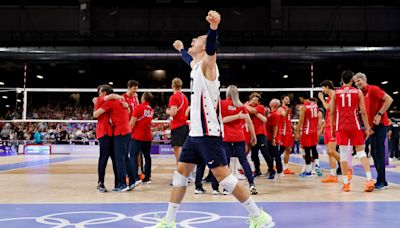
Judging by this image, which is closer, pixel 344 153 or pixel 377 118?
pixel 344 153

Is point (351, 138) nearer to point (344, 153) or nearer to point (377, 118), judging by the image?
point (344, 153)

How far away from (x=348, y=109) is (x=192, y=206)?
9.71 feet

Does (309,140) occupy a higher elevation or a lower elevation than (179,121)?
lower

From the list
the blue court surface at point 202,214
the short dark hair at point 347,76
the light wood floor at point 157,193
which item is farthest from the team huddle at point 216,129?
the blue court surface at point 202,214

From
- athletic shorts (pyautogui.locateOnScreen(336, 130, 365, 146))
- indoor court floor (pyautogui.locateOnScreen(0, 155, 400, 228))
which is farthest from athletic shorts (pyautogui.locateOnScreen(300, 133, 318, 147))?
athletic shorts (pyautogui.locateOnScreen(336, 130, 365, 146))

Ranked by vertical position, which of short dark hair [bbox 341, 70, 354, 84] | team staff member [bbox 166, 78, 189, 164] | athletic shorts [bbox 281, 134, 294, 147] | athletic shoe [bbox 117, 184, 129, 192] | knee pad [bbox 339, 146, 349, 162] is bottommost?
athletic shoe [bbox 117, 184, 129, 192]

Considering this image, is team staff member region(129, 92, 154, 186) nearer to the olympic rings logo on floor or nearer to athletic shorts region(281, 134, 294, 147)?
the olympic rings logo on floor

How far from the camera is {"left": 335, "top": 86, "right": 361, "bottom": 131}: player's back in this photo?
19.4 ft

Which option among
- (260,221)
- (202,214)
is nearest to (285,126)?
(202,214)

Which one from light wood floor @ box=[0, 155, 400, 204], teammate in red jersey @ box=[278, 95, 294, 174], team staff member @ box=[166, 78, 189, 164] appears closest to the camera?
light wood floor @ box=[0, 155, 400, 204]

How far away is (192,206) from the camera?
4.66 meters

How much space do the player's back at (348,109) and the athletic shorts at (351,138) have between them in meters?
0.08

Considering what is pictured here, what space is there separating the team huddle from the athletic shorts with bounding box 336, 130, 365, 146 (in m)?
0.01

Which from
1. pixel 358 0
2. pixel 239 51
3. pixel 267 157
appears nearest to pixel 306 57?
pixel 239 51
